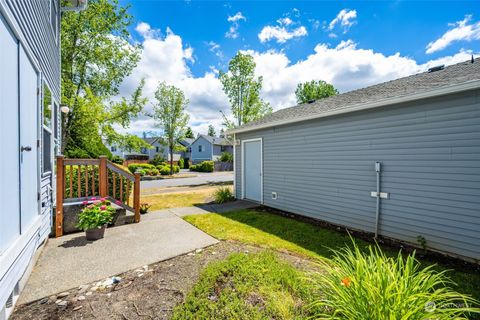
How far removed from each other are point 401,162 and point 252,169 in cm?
491

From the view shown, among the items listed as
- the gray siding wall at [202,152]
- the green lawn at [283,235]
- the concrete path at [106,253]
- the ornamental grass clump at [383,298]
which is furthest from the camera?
the gray siding wall at [202,152]

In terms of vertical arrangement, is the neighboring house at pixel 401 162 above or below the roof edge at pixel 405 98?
below

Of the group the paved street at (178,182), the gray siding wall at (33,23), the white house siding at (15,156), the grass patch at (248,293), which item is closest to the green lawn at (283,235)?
the grass patch at (248,293)

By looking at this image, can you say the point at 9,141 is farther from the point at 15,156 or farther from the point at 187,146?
the point at 187,146

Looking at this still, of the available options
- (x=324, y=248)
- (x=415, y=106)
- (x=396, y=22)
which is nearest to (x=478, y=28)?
(x=396, y=22)

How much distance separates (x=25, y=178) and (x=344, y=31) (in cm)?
1218

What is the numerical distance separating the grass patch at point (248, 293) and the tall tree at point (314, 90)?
2951cm

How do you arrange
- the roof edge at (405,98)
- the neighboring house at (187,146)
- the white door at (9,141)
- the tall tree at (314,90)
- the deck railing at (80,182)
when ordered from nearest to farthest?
the white door at (9,141) → the roof edge at (405,98) → the deck railing at (80,182) → the tall tree at (314,90) → the neighboring house at (187,146)

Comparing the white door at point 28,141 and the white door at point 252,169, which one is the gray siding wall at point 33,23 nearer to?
the white door at point 28,141

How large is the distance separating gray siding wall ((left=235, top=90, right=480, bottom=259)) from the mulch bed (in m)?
2.51

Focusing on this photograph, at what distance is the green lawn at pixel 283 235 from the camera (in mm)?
3193

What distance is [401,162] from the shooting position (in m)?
4.38

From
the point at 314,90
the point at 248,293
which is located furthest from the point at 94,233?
the point at 314,90

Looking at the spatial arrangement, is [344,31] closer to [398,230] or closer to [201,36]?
[201,36]
